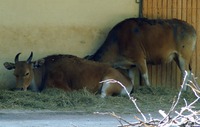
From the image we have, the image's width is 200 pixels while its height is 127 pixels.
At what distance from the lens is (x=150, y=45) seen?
1239cm

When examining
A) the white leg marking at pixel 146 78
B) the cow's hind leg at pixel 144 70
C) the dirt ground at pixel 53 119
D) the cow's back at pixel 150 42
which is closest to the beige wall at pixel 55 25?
the cow's back at pixel 150 42

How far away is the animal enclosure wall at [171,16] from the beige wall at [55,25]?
0.29 meters

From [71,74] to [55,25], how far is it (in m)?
0.82

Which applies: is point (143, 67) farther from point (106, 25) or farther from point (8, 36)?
point (8, 36)

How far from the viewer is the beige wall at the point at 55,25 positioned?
1172 cm

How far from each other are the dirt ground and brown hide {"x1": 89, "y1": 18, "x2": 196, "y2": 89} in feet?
9.18

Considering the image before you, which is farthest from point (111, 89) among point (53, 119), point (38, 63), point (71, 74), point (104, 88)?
point (53, 119)

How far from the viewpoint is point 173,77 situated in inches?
494

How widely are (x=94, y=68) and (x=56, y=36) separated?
0.79 meters

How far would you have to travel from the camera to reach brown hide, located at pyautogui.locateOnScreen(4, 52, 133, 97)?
1163 cm

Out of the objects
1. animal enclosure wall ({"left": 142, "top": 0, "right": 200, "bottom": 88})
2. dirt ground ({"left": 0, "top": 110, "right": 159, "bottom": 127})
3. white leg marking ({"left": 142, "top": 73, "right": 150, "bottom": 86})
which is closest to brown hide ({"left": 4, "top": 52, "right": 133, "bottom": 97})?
white leg marking ({"left": 142, "top": 73, "right": 150, "bottom": 86})

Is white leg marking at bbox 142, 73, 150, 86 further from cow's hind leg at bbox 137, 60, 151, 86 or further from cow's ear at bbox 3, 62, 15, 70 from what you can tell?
cow's ear at bbox 3, 62, 15, 70

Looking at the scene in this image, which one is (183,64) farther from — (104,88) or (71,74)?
(71,74)

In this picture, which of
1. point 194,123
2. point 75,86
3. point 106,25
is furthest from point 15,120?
point 194,123
